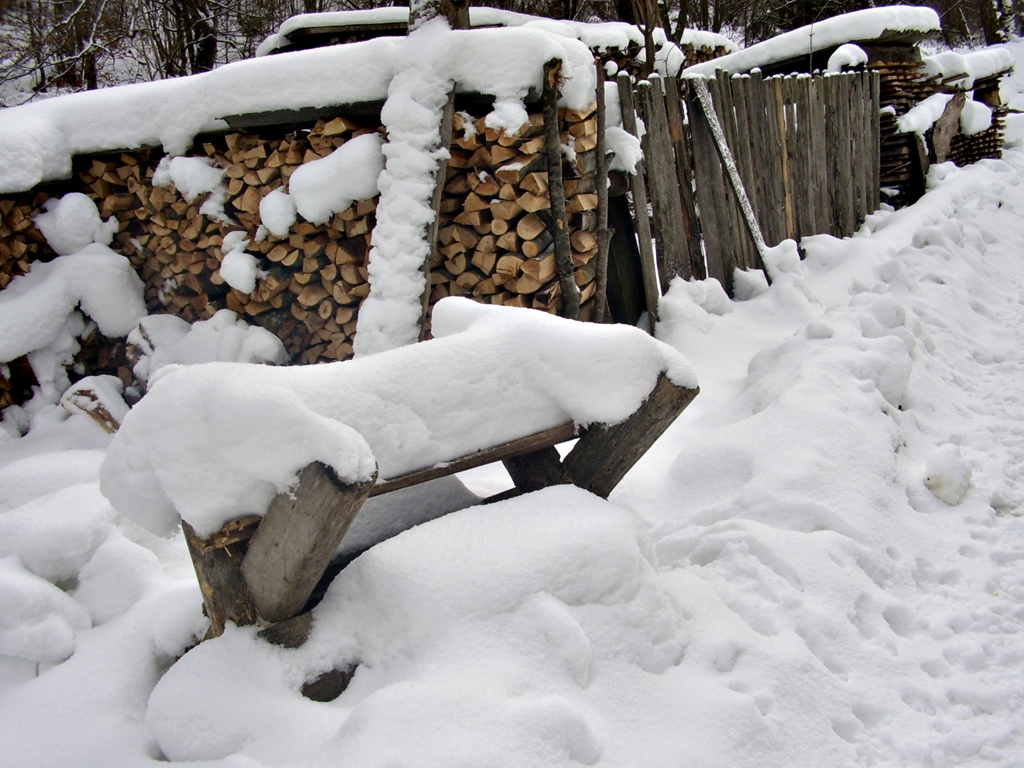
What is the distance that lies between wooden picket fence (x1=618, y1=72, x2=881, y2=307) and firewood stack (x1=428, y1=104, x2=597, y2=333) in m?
0.56

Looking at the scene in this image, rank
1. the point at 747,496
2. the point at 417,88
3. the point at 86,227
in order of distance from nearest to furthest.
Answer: the point at 747,496
the point at 417,88
the point at 86,227

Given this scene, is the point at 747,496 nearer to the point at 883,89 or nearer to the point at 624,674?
the point at 624,674

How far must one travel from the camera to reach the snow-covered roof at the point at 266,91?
3916mm

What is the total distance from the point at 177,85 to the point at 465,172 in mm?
2104

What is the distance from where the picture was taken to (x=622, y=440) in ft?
7.31

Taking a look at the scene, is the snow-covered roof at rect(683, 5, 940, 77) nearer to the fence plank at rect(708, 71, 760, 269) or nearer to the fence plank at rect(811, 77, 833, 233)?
the fence plank at rect(811, 77, 833, 233)

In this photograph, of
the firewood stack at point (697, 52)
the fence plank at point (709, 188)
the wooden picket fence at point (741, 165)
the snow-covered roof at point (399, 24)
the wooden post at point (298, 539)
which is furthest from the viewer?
the firewood stack at point (697, 52)

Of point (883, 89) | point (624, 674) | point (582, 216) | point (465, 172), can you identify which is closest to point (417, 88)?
point (465, 172)

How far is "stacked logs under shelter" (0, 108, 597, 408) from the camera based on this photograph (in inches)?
160

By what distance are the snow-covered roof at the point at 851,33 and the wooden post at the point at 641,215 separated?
2956 mm

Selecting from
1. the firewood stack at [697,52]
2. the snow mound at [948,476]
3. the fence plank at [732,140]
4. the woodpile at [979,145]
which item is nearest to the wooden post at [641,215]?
the fence plank at [732,140]

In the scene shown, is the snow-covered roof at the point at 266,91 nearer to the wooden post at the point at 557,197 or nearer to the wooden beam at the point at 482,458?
the wooden post at the point at 557,197

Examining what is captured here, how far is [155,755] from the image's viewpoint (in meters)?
1.80

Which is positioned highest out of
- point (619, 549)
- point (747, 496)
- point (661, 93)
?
point (661, 93)
